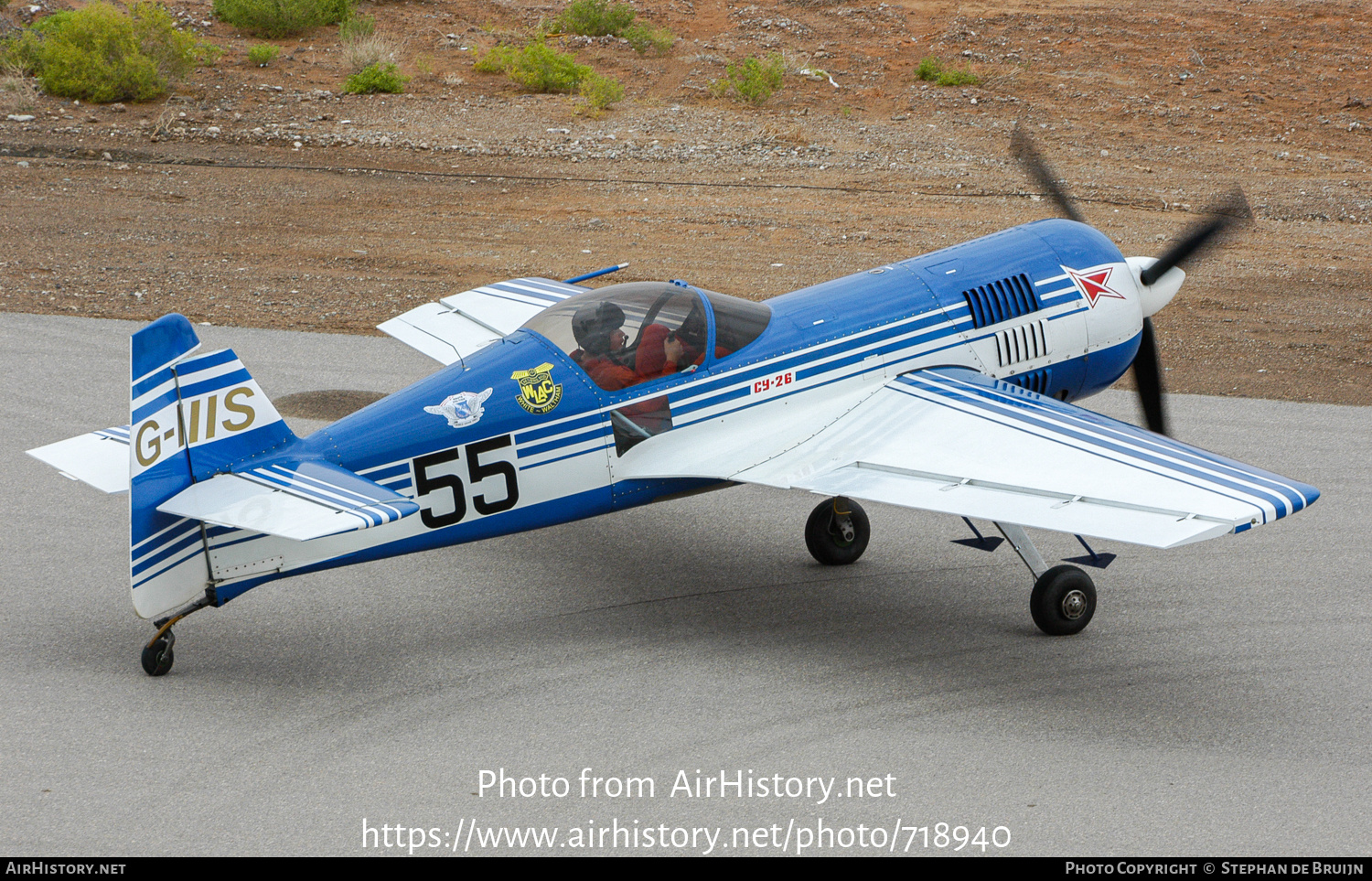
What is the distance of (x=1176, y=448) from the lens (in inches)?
309

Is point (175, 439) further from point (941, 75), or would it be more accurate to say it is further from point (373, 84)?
point (941, 75)

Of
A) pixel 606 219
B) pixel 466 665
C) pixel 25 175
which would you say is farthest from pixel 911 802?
pixel 25 175

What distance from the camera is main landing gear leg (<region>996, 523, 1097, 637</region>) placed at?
8.15 meters

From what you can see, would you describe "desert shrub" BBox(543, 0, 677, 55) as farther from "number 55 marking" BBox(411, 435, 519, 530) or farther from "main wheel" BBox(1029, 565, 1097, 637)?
"main wheel" BBox(1029, 565, 1097, 637)

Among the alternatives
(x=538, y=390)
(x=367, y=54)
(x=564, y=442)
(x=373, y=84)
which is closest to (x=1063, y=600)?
(x=564, y=442)

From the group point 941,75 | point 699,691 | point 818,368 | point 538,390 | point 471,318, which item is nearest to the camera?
point 699,691

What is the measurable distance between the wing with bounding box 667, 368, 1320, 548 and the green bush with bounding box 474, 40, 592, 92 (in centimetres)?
2102

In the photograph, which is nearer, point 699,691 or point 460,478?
point 699,691

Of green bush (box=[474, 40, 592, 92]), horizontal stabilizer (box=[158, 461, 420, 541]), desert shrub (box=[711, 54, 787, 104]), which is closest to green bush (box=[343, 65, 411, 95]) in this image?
green bush (box=[474, 40, 592, 92])

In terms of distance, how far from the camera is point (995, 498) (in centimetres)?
746

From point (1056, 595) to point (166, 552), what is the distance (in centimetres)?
554

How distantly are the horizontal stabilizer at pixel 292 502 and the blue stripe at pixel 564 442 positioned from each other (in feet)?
3.06

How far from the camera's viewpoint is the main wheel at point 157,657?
7.39 meters

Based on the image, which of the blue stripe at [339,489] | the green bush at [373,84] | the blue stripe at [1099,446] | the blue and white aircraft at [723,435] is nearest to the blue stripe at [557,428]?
the blue and white aircraft at [723,435]
